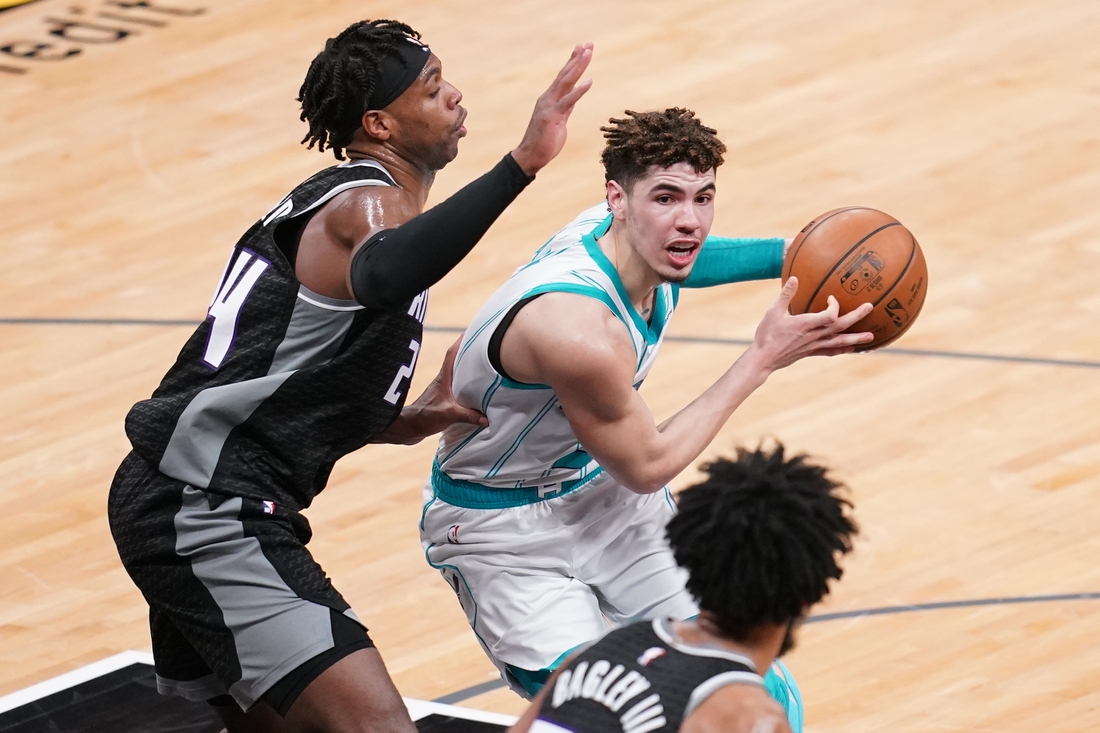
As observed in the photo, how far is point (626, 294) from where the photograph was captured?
15.1 ft

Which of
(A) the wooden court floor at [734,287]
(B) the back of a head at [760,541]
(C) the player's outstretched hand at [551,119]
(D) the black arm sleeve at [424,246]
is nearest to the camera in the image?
(B) the back of a head at [760,541]

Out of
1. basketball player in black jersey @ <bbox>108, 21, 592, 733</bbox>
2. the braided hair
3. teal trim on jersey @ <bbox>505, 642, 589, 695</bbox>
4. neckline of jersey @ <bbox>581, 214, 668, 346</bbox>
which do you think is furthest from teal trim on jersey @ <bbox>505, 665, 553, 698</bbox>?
the braided hair

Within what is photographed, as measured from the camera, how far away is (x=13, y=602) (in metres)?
6.70

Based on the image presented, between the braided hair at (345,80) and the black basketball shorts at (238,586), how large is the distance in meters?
0.93

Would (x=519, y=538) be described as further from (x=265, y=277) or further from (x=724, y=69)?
(x=724, y=69)

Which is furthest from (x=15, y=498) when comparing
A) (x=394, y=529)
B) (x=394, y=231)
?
(x=394, y=231)

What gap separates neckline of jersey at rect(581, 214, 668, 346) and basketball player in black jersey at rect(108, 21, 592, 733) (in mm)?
450

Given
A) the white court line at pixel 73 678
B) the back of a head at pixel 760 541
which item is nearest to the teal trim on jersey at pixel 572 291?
the back of a head at pixel 760 541

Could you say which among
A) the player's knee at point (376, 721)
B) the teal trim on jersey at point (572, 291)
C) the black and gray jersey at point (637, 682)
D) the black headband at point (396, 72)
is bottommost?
the player's knee at point (376, 721)

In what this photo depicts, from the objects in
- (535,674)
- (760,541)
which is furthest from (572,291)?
(760,541)

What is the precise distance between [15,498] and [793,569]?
498 cm

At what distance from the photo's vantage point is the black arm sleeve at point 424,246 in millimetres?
4027

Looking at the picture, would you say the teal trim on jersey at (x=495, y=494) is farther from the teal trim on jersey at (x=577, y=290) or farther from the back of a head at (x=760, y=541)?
the back of a head at (x=760, y=541)

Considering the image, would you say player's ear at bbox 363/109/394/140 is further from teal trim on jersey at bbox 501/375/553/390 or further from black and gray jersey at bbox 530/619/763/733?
black and gray jersey at bbox 530/619/763/733
